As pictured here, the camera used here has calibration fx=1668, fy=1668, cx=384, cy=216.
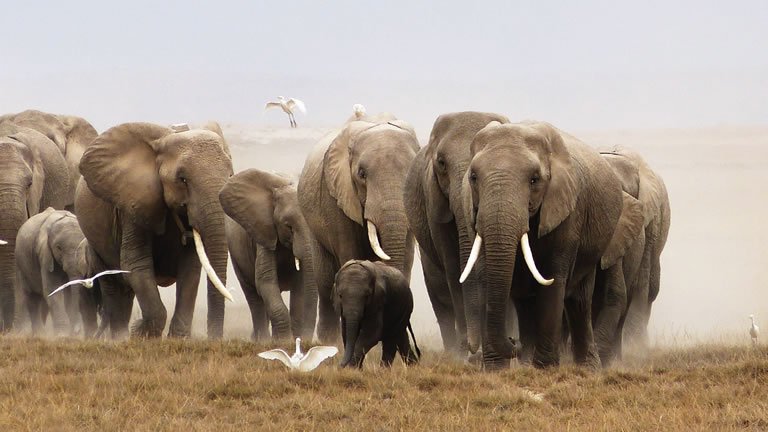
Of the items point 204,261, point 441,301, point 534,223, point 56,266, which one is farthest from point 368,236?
point 56,266

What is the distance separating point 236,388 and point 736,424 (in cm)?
359

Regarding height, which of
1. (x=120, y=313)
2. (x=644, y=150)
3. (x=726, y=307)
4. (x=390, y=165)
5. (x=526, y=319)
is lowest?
(x=644, y=150)

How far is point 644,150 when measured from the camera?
9688cm

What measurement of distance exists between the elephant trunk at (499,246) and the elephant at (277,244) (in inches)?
221

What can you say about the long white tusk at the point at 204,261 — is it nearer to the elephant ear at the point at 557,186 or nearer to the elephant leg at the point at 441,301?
the elephant leg at the point at 441,301

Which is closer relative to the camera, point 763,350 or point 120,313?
point 763,350

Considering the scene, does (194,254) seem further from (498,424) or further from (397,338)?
(498,424)

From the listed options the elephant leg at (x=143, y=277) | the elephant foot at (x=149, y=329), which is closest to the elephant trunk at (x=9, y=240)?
the elephant leg at (x=143, y=277)

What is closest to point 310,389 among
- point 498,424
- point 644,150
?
point 498,424

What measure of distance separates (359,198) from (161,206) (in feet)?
6.83

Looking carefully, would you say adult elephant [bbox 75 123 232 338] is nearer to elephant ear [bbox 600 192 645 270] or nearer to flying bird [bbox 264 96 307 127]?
elephant ear [bbox 600 192 645 270]

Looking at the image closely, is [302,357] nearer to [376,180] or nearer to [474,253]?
[474,253]

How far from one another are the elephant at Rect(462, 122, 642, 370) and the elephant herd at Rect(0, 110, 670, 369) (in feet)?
0.06

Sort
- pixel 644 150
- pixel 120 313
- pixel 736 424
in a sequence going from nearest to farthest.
→ pixel 736 424 < pixel 120 313 < pixel 644 150
